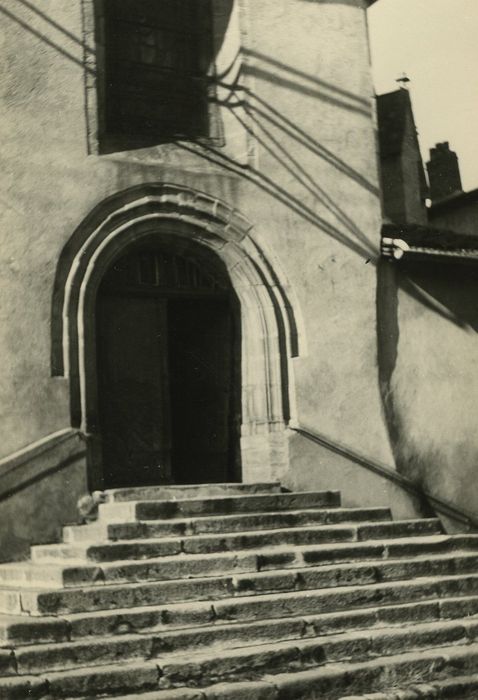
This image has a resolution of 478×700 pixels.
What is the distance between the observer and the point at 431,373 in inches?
464

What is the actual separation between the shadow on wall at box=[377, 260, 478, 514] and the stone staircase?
6.78ft

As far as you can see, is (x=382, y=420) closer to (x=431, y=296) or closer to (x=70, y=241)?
(x=431, y=296)

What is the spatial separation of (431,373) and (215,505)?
3.66 meters

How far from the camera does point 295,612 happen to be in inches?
311

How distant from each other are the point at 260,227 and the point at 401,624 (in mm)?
4397

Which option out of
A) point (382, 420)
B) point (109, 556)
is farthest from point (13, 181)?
point (382, 420)

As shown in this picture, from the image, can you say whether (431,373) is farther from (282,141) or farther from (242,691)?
(242,691)

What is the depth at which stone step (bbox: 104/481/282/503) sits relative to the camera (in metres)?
9.25

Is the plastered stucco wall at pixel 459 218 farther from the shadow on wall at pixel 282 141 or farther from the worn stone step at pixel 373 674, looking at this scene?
the worn stone step at pixel 373 674

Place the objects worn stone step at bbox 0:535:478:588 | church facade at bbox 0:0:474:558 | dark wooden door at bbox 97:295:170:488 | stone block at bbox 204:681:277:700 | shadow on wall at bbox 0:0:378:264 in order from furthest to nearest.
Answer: shadow on wall at bbox 0:0:378:264
dark wooden door at bbox 97:295:170:488
church facade at bbox 0:0:474:558
worn stone step at bbox 0:535:478:588
stone block at bbox 204:681:277:700

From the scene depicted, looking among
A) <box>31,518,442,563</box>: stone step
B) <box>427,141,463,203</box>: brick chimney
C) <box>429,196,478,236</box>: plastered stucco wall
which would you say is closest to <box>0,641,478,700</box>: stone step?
<box>31,518,442,563</box>: stone step

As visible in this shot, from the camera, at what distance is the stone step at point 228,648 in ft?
22.5

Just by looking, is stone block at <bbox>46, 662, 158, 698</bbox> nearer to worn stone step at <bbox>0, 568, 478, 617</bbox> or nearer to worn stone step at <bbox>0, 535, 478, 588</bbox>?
worn stone step at <bbox>0, 568, 478, 617</bbox>

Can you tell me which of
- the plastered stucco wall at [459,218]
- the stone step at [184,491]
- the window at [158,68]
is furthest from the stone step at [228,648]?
A: the plastered stucco wall at [459,218]
